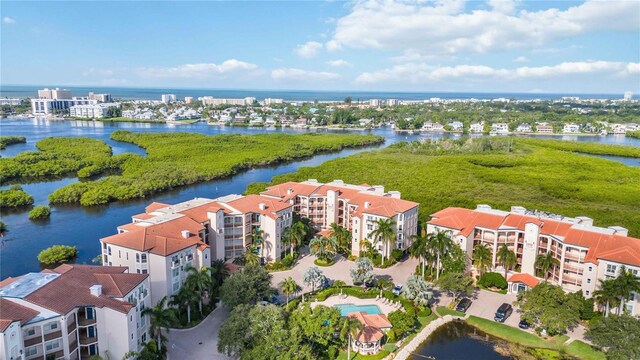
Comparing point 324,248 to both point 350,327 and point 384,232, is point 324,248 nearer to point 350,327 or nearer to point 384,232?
point 384,232

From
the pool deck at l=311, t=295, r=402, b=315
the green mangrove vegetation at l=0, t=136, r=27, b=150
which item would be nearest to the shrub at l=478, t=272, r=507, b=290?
the pool deck at l=311, t=295, r=402, b=315

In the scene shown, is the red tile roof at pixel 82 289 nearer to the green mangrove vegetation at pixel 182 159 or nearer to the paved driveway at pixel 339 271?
the paved driveway at pixel 339 271

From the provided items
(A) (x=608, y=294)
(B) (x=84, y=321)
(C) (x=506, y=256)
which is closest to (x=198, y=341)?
(B) (x=84, y=321)

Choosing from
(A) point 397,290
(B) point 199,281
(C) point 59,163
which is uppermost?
(C) point 59,163

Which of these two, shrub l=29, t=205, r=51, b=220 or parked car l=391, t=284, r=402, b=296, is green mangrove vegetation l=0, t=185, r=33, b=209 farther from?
parked car l=391, t=284, r=402, b=296

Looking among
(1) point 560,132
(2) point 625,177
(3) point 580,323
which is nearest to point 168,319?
(3) point 580,323

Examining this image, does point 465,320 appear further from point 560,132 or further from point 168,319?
point 560,132
